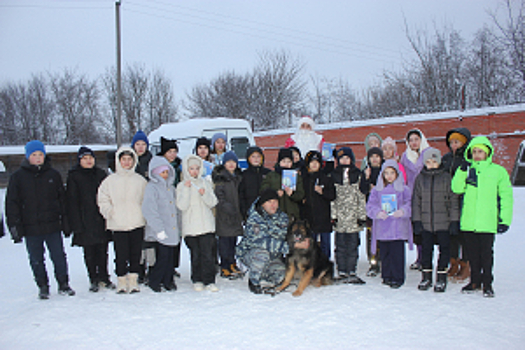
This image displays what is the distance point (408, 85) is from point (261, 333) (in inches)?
1001

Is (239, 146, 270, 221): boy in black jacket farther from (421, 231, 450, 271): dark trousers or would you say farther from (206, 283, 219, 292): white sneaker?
(421, 231, 450, 271): dark trousers

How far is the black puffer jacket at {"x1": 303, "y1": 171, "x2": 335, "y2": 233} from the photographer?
17.3 ft

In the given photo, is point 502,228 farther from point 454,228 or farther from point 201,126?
point 201,126

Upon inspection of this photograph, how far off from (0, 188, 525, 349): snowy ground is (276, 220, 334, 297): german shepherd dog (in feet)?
0.53

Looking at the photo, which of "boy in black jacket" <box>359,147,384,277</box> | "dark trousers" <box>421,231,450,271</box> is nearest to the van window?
"boy in black jacket" <box>359,147,384,277</box>

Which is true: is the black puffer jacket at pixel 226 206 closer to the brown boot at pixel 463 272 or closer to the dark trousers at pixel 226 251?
the dark trousers at pixel 226 251

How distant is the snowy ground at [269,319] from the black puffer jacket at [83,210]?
73 centimetres

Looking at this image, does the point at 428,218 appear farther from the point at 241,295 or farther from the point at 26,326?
the point at 26,326

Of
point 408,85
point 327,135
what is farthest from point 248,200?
point 408,85

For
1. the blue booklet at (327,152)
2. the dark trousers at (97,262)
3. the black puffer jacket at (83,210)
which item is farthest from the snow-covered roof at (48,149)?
the blue booklet at (327,152)

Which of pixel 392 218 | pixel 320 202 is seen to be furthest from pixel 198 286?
pixel 392 218

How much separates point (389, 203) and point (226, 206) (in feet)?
7.36

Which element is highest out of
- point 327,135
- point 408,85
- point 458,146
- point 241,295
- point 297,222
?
point 408,85

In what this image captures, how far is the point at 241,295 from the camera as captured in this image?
471 cm
